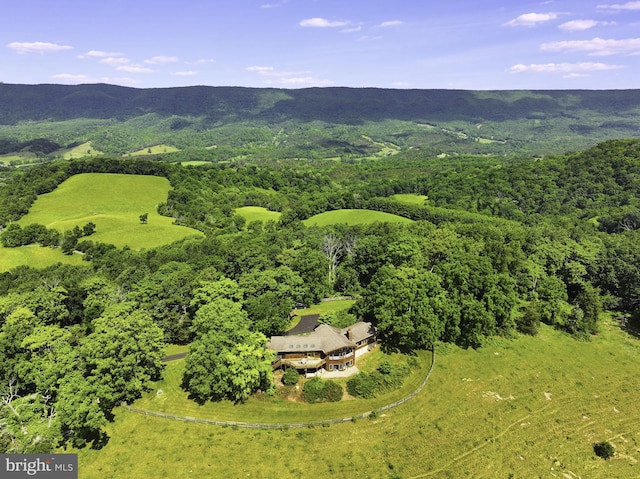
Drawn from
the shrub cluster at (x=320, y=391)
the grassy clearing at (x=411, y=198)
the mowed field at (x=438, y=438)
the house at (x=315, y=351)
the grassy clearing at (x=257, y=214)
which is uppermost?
the grassy clearing at (x=411, y=198)

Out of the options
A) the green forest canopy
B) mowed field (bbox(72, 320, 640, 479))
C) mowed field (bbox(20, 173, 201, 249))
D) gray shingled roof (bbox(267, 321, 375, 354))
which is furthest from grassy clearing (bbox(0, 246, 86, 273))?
gray shingled roof (bbox(267, 321, 375, 354))

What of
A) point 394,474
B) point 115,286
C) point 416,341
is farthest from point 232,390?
point 115,286

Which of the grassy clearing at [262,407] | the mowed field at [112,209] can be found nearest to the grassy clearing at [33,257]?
the mowed field at [112,209]

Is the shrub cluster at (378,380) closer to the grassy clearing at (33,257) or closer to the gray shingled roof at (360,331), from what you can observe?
the gray shingled roof at (360,331)

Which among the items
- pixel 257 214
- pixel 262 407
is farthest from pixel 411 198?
pixel 262 407

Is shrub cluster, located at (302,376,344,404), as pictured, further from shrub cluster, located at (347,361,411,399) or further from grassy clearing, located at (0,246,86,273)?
grassy clearing, located at (0,246,86,273)
